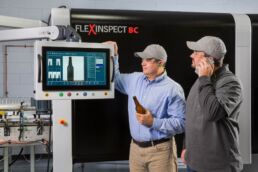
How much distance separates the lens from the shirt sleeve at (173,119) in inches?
80.2

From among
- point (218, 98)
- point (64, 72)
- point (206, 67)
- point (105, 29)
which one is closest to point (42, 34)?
point (64, 72)

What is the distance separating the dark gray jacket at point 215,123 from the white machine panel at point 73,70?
58cm

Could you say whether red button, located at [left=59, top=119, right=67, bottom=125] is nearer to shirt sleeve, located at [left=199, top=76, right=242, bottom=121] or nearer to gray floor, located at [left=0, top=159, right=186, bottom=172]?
shirt sleeve, located at [left=199, top=76, right=242, bottom=121]

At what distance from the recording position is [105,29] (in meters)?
2.44

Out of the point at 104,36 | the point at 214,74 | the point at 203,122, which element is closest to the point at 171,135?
the point at 203,122

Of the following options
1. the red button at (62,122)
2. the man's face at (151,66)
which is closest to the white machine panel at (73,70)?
the red button at (62,122)

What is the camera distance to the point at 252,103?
8.65ft

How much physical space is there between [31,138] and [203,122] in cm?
160

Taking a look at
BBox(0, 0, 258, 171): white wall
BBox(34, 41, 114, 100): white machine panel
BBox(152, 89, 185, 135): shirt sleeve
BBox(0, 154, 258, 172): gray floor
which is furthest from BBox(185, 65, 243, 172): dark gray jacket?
BBox(0, 0, 258, 171): white wall

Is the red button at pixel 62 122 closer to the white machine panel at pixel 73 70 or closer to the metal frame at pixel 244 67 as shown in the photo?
the white machine panel at pixel 73 70

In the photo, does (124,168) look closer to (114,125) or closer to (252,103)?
(114,125)

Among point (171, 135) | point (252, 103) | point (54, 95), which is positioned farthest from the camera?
point (252, 103)

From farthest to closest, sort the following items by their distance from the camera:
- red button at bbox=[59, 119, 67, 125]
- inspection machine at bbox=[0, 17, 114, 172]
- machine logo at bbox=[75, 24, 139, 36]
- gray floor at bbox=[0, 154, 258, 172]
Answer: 1. gray floor at bbox=[0, 154, 258, 172]
2. machine logo at bbox=[75, 24, 139, 36]
3. red button at bbox=[59, 119, 67, 125]
4. inspection machine at bbox=[0, 17, 114, 172]

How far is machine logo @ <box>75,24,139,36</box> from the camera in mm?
2412
